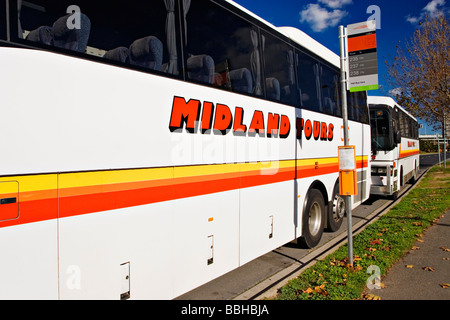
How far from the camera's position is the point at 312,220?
256 inches

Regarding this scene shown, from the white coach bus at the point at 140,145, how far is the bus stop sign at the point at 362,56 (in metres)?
1.00

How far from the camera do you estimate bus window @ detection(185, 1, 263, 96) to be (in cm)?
373

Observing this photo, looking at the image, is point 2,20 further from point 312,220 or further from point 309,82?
point 312,220

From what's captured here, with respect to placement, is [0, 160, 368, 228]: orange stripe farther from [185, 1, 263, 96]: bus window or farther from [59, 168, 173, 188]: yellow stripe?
[185, 1, 263, 96]: bus window

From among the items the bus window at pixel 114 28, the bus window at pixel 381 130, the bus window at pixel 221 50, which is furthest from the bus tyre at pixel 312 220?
the bus window at pixel 381 130

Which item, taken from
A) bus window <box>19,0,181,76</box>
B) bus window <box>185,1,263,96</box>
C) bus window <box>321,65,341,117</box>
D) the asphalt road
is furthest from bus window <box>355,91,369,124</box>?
bus window <box>19,0,181,76</box>

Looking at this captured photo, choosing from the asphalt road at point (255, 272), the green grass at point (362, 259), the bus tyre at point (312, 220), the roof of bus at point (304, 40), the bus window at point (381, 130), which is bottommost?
the asphalt road at point (255, 272)

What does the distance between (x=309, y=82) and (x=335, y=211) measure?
9.75 feet

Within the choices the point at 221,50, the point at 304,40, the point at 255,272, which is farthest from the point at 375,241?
the point at 221,50

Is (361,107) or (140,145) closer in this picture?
(140,145)

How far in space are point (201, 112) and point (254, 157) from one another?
1241 millimetres

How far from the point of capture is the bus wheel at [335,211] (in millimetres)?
7023

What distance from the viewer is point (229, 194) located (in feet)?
13.4

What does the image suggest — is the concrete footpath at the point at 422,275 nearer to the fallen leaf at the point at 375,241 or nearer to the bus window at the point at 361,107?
the fallen leaf at the point at 375,241
